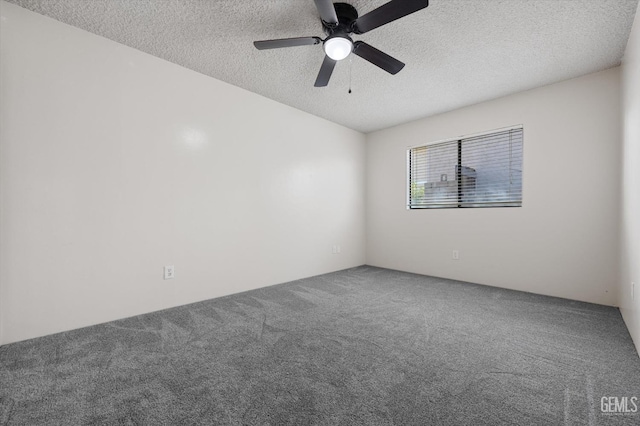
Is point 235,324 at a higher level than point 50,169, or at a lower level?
lower

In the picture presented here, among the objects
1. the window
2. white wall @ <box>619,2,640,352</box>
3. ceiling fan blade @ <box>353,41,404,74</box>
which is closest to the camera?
white wall @ <box>619,2,640,352</box>

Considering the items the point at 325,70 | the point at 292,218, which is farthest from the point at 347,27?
the point at 292,218

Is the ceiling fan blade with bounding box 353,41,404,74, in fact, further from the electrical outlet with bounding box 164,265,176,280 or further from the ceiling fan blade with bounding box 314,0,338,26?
the electrical outlet with bounding box 164,265,176,280

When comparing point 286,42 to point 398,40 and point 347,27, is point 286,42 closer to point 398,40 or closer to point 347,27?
point 347,27

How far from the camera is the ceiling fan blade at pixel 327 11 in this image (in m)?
1.66

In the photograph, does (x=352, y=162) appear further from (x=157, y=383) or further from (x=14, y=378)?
(x=14, y=378)

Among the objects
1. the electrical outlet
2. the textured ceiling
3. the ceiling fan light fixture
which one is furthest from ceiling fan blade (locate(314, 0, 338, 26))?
the electrical outlet

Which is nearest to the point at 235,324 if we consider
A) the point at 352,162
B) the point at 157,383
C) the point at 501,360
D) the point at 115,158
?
the point at 157,383

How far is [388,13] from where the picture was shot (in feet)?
5.69

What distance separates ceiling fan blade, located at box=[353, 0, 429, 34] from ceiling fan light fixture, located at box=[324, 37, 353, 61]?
3.7 inches

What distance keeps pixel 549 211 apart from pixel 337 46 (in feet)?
9.92

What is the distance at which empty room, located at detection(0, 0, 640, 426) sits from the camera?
4.99 ft

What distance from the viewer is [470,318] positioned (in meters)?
2.50

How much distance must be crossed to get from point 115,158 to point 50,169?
44 centimetres
